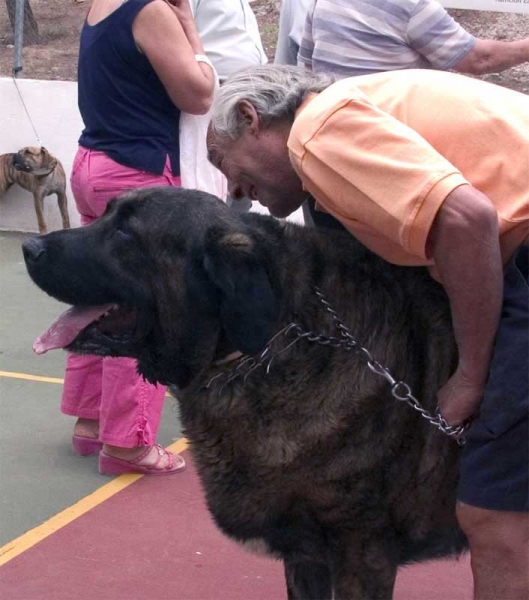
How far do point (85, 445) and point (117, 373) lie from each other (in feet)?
2.02

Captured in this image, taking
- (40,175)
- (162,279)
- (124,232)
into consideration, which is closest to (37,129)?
(40,175)

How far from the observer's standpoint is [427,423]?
9.17 feet

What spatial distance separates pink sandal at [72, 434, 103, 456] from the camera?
4996 millimetres

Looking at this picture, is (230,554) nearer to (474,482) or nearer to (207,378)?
(207,378)

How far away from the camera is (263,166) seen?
291cm

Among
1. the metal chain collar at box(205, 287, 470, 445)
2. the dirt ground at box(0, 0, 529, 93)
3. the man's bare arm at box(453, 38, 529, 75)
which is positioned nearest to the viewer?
the metal chain collar at box(205, 287, 470, 445)

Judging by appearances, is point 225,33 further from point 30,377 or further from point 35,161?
point 35,161

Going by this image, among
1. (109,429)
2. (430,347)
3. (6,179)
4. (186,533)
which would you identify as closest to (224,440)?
(430,347)

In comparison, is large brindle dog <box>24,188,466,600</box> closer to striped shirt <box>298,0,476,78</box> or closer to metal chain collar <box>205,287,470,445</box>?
metal chain collar <box>205,287,470,445</box>

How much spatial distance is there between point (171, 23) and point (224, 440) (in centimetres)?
202

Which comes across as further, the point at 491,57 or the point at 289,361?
the point at 491,57

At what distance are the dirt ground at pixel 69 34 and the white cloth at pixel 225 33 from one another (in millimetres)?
5445

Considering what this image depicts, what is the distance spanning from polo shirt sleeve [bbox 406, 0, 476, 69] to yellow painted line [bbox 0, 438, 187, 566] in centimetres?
197

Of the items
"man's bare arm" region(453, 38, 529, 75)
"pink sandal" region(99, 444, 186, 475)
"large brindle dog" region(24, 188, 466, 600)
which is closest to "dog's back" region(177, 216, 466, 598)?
"large brindle dog" region(24, 188, 466, 600)
